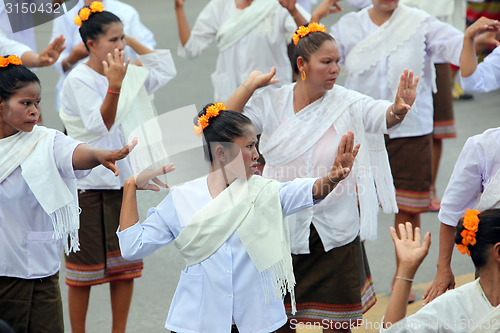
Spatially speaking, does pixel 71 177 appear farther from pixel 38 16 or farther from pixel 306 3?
pixel 306 3

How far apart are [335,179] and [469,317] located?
626 millimetres

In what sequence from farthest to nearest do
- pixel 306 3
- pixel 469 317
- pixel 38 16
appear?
pixel 306 3 < pixel 38 16 < pixel 469 317

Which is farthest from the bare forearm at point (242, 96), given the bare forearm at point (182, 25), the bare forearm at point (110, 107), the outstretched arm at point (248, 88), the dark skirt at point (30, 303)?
the bare forearm at point (182, 25)

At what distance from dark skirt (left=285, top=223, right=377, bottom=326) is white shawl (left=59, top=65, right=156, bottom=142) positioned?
111cm

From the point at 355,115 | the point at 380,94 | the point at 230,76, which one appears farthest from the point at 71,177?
the point at 230,76

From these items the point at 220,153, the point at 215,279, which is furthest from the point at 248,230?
the point at 220,153

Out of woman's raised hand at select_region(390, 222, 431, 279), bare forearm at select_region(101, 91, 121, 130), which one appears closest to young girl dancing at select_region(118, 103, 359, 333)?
woman's raised hand at select_region(390, 222, 431, 279)

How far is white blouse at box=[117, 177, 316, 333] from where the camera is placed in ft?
9.20

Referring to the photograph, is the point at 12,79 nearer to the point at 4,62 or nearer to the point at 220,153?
the point at 4,62

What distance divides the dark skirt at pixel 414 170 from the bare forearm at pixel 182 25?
5.05ft

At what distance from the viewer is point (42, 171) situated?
292 cm

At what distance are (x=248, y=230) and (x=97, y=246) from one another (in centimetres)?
152

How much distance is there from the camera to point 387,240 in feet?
18.0

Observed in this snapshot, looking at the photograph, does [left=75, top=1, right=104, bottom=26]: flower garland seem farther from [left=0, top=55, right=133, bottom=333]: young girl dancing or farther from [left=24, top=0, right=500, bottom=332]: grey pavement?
[left=0, top=55, right=133, bottom=333]: young girl dancing
